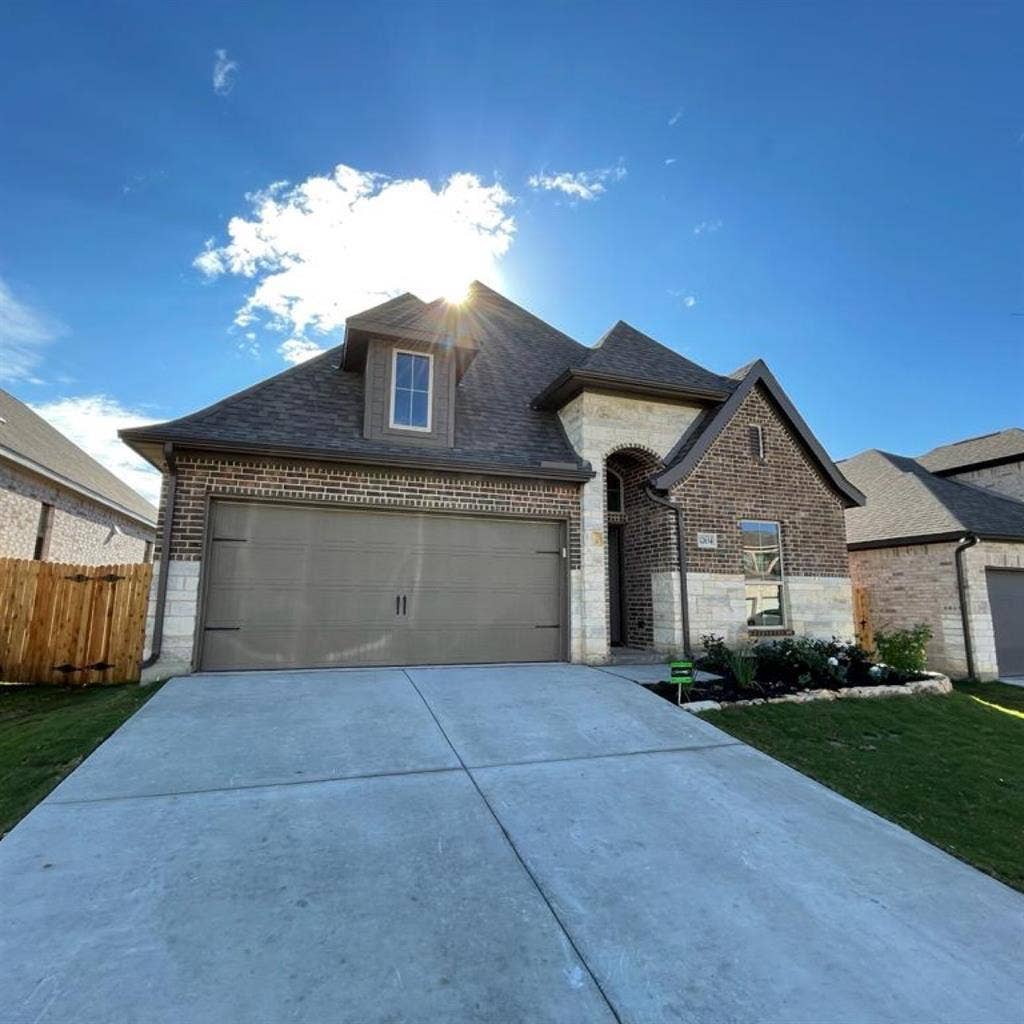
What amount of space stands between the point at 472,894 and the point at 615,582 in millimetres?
8907

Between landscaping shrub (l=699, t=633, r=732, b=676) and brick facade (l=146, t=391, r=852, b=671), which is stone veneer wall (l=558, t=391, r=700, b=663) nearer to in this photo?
Result: brick facade (l=146, t=391, r=852, b=671)

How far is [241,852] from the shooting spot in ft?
10.3

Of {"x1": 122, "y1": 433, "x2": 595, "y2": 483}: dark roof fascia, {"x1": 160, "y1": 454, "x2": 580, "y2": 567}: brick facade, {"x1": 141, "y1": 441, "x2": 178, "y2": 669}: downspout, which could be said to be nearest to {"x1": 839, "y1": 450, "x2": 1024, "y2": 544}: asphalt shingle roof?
{"x1": 122, "y1": 433, "x2": 595, "y2": 483}: dark roof fascia

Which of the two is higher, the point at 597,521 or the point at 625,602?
the point at 597,521

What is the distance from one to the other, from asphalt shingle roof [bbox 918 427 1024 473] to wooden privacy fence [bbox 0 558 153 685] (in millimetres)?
23069

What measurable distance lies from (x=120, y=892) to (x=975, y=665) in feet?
50.1

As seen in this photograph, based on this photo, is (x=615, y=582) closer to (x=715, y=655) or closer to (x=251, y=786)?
(x=715, y=655)

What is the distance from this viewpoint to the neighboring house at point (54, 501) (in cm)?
1286

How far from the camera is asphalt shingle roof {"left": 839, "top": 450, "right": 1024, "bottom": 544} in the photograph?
42.1ft

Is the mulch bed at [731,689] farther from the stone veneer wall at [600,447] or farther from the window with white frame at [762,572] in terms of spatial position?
the window with white frame at [762,572]

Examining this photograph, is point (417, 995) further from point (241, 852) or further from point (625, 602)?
point (625, 602)

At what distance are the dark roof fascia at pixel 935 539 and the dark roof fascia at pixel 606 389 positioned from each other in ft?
22.0

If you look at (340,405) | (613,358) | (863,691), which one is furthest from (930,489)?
(340,405)

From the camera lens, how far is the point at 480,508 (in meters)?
8.94
